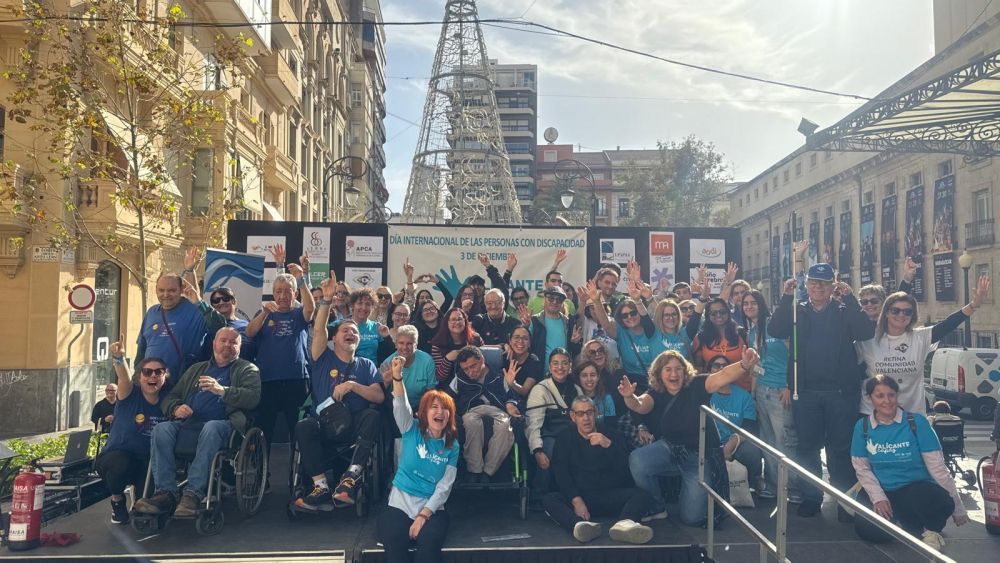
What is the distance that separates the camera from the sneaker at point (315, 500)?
570cm

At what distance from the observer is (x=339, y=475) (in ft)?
20.3

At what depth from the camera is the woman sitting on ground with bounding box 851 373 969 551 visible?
16.8 feet

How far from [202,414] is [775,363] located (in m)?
5.25

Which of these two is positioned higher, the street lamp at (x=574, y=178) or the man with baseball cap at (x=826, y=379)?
the street lamp at (x=574, y=178)

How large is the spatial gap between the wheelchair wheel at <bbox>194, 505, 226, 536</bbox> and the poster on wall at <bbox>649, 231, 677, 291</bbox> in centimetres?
680

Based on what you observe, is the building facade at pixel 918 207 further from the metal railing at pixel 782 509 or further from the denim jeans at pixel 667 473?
the metal railing at pixel 782 509

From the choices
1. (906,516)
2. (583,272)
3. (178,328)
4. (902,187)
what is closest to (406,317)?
(178,328)

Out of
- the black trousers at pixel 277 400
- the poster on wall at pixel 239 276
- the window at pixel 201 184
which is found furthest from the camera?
the window at pixel 201 184

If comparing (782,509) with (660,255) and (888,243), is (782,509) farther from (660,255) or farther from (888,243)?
(888,243)

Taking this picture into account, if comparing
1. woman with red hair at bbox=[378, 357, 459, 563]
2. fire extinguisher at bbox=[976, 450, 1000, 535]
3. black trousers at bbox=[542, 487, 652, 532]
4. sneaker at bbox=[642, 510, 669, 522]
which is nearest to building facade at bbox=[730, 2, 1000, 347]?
fire extinguisher at bbox=[976, 450, 1000, 535]

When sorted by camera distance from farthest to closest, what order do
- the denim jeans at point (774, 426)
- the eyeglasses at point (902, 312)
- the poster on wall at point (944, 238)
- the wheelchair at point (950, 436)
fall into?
the poster on wall at point (944, 238)
the wheelchair at point (950, 436)
the denim jeans at point (774, 426)
the eyeglasses at point (902, 312)

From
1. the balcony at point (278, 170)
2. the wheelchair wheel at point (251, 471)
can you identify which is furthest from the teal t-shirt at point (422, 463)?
the balcony at point (278, 170)

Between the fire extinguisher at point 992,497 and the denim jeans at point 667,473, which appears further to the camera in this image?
the denim jeans at point 667,473

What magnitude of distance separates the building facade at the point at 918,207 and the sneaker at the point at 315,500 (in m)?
17.2
